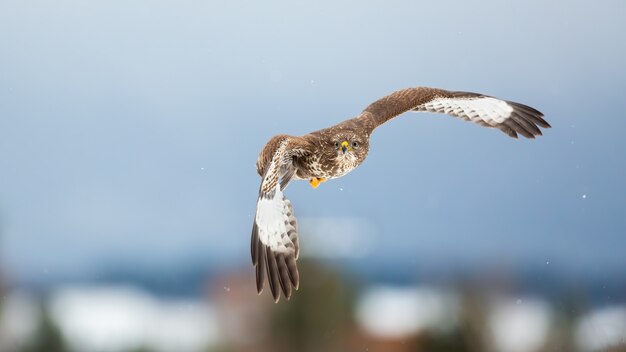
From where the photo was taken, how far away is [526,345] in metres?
9.42

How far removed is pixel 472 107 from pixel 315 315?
401cm

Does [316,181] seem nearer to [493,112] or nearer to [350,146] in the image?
[350,146]

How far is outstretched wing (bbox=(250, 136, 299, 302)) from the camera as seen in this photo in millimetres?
4430

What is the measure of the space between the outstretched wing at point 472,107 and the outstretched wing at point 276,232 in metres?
0.94

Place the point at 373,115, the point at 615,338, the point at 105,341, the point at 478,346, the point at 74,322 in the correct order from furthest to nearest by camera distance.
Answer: the point at 74,322, the point at 105,341, the point at 478,346, the point at 615,338, the point at 373,115

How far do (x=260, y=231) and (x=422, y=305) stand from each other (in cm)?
504

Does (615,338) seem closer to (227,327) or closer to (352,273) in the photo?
(352,273)

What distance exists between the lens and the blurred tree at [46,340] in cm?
984

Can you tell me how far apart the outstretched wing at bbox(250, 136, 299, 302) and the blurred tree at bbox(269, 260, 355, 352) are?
14.5 ft

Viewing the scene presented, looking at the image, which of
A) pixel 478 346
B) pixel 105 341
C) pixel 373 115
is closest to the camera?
pixel 373 115

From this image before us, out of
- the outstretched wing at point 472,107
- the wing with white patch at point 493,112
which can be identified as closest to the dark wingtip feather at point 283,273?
the outstretched wing at point 472,107

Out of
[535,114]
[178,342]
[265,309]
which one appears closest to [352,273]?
[265,309]

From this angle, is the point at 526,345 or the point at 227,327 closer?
the point at 526,345

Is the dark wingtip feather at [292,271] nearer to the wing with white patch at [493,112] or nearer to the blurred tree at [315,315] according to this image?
the wing with white patch at [493,112]
